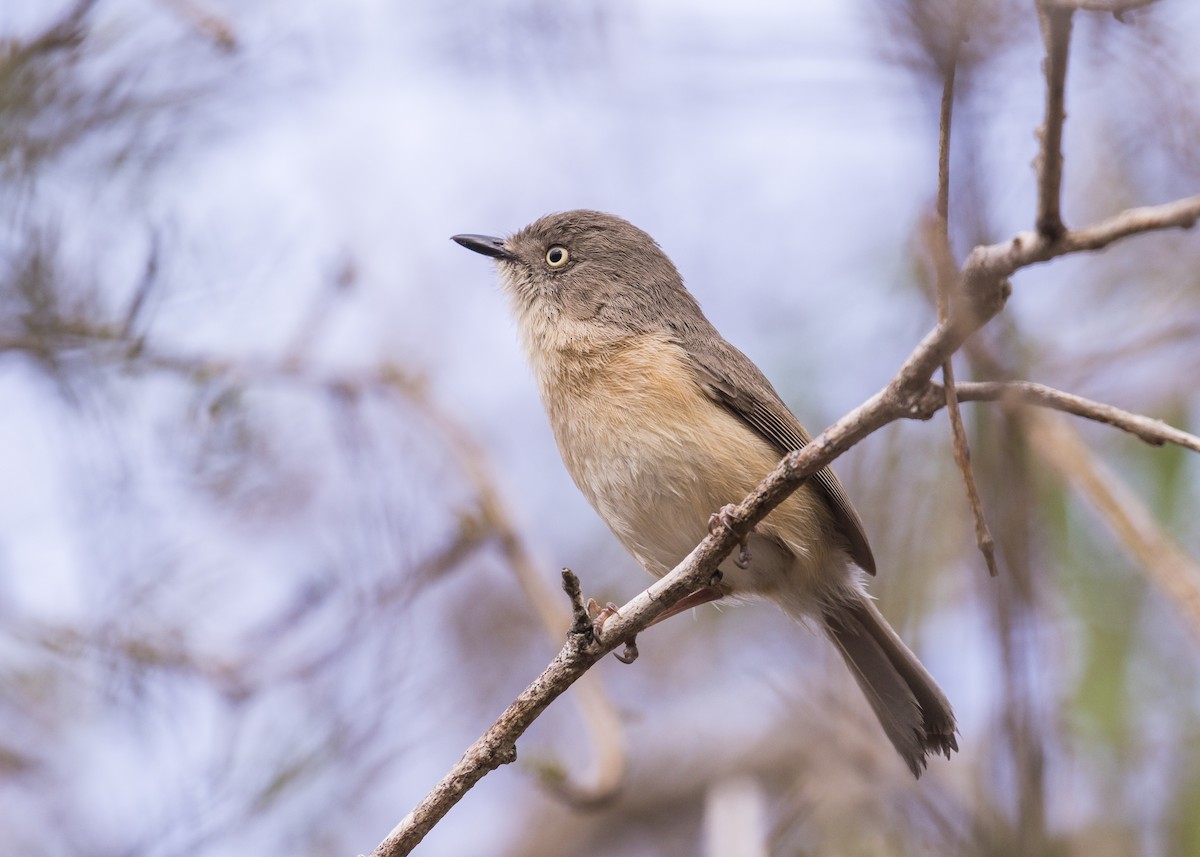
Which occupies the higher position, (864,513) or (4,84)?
(4,84)

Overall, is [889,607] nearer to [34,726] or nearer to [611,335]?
[611,335]

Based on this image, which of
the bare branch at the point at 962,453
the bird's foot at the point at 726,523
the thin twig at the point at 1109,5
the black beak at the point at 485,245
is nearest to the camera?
the thin twig at the point at 1109,5

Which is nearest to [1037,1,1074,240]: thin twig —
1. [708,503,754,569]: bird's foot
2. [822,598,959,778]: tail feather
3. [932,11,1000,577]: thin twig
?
[932,11,1000,577]: thin twig

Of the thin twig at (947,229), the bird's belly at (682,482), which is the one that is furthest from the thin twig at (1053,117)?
the bird's belly at (682,482)

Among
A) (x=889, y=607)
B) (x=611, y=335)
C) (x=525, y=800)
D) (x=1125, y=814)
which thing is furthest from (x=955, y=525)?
(x=525, y=800)

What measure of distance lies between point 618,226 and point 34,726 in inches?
134

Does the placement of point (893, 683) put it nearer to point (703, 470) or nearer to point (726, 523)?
point (703, 470)

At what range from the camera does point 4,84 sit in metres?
4.57

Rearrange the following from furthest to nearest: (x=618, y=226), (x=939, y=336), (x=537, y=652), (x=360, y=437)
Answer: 1. (x=537, y=652)
2. (x=360, y=437)
3. (x=618, y=226)
4. (x=939, y=336)

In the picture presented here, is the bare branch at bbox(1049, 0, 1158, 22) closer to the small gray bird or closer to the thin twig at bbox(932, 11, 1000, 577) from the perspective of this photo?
→ the thin twig at bbox(932, 11, 1000, 577)

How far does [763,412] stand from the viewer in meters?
4.57

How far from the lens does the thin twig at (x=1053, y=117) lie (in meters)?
1.85

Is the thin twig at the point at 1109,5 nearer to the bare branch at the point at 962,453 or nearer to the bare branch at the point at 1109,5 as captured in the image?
the bare branch at the point at 1109,5

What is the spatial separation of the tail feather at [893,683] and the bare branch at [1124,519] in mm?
911
